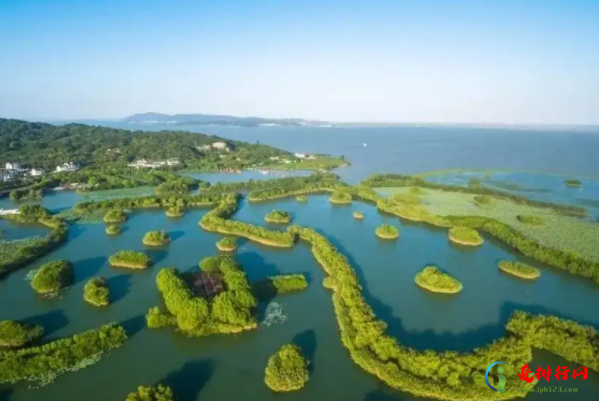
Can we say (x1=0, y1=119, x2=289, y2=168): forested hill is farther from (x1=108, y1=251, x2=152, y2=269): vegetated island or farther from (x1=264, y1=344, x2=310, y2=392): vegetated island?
(x1=264, y1=344, x2=310, y2=392): vegetated island

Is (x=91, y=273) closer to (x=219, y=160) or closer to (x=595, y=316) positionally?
(x=595, y=316)

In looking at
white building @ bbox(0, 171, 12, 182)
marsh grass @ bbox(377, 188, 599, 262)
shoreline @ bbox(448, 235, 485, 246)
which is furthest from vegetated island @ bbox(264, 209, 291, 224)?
white building @ bbox(0, 171, 12, 182)

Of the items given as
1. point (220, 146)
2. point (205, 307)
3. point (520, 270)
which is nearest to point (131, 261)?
point (205, 307)

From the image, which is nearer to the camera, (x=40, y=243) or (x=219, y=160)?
(x=40, y=243)

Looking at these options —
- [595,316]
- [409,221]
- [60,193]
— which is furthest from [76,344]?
[60,193]

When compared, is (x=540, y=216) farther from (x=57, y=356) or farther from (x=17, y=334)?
(x=17, y=334)

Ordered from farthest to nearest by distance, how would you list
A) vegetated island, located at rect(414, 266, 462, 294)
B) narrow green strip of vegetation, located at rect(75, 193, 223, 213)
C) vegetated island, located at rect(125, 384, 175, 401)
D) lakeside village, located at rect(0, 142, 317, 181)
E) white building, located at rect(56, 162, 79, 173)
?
white building, located at rect(56, 162, 79, 173) → lakeside village, located at rect(0, 142, 317, 181) → narrow green strip of vegetation, located at rect(75, 193, 223, 213) → vegetated island, located at rect(414, 266, 462, 294) → vegetated island, located at rect(125, 384, 175, 401)
